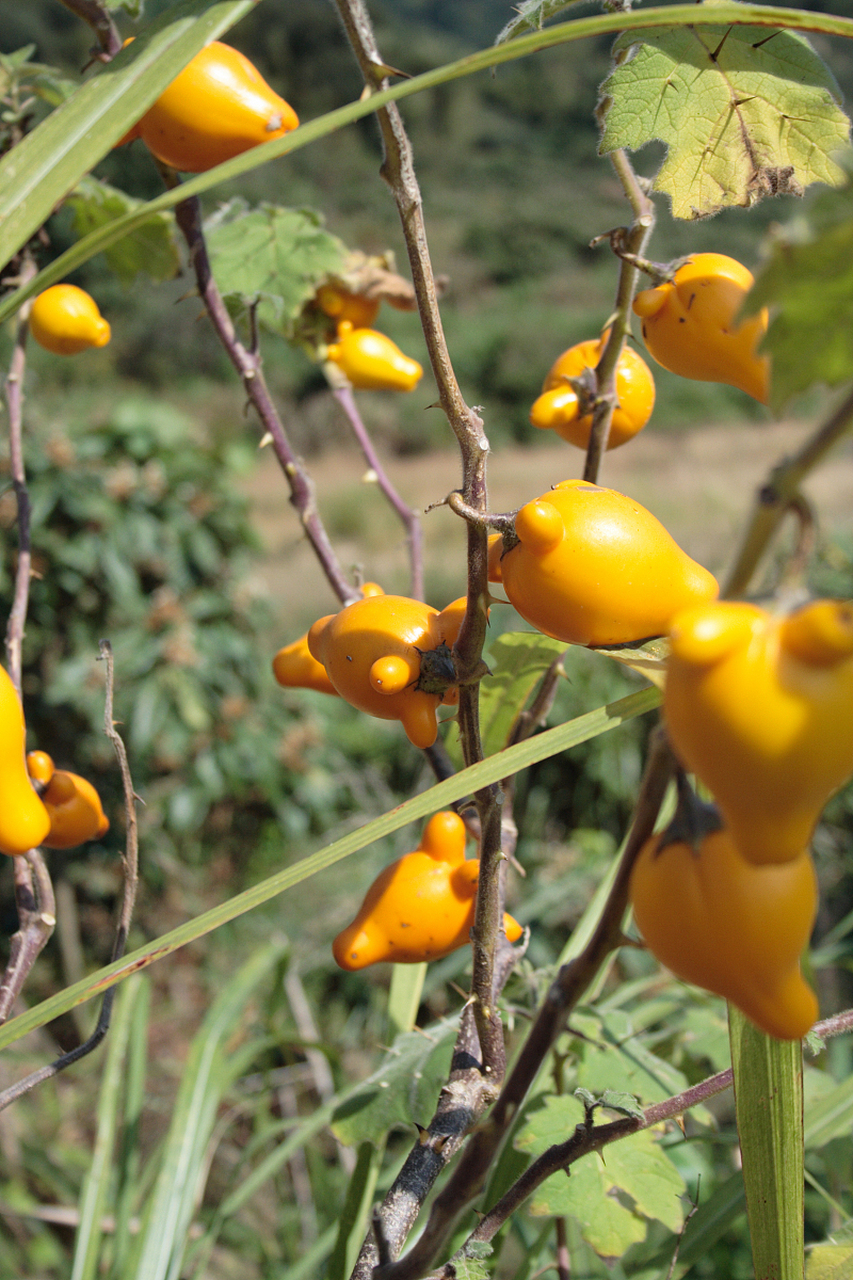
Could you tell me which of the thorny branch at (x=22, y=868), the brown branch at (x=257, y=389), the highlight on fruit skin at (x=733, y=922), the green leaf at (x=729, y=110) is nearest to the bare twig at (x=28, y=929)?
the thorny branch at (x=22, y=868)

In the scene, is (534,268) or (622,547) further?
(534,268)

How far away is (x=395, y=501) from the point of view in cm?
60

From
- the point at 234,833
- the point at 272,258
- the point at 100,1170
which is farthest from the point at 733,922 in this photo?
the point at 234,833

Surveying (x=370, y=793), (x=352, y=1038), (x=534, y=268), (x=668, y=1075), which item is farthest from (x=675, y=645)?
(x=534, y=268)

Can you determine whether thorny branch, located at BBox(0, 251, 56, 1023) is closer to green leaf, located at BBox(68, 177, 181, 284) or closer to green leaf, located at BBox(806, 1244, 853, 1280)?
green leaf, located at BBox(68, 177, 181, 284)

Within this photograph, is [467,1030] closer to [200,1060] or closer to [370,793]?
[200,1060]

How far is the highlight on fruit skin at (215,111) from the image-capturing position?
373mm

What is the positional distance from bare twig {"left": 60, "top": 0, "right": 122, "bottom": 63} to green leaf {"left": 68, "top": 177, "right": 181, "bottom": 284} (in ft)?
0.43

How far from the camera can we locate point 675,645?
0.17 metres

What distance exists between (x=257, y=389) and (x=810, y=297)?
38 centimetres

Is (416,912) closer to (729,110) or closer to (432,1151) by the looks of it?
(432,1151)

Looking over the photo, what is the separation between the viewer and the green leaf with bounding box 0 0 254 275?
286 millimetres

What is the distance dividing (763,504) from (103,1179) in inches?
31.1

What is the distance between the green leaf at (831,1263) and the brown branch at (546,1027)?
0.71 ft
